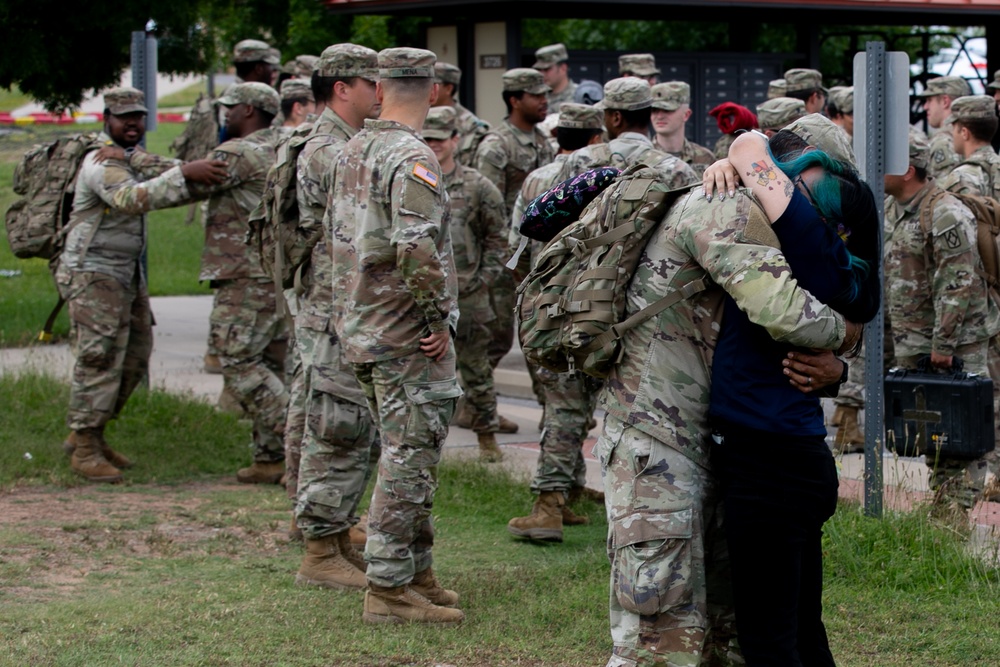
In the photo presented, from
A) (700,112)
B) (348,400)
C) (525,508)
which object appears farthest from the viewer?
(700,112)

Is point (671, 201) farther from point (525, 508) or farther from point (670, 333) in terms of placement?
point (525, 508)

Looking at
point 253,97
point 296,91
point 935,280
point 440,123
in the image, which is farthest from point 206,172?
point 935,280

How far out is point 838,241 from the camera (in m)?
3.70

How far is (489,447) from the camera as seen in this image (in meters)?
8.78

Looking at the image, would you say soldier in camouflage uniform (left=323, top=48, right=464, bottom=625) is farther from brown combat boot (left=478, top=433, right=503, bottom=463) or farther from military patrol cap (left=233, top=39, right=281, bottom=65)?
military patrol cap (left=233, top=39, right=281, bottom=65)

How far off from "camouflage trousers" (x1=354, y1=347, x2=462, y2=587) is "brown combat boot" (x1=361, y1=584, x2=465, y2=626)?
0.06m

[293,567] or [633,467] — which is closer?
[633,467]

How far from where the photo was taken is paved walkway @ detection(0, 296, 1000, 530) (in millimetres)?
7172

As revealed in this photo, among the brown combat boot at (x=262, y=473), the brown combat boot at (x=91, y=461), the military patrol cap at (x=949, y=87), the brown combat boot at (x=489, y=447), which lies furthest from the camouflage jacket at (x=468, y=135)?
the military patrol cap at (x=949, y=87)

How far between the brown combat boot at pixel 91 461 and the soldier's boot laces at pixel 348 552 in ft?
8.47

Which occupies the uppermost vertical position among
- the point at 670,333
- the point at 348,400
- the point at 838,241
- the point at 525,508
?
the point at 838,241

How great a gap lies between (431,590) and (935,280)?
3063mm

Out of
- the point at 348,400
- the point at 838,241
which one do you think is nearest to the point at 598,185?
the point at 838,241

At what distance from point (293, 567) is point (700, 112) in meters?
9.40
